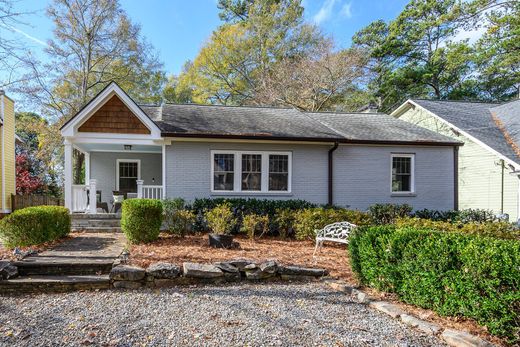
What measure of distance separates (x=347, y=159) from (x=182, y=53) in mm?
21455

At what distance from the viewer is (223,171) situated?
11570 millimetres

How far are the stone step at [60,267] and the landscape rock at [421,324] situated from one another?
4.46m

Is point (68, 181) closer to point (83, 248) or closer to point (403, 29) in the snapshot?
point (83, 248)

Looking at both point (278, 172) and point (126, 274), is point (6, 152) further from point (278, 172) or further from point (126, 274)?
point (126, 274)

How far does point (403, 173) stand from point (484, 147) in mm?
4436

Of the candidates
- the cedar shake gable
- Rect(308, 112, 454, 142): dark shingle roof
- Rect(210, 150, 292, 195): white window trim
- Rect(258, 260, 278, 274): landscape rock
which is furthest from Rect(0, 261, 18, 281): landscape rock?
Rect(308, 112, 454, 142): dark shingle roof

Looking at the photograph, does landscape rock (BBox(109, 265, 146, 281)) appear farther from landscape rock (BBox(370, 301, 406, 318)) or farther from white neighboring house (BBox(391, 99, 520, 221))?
white neighboring house (BBox(391, 99, 520, 221))

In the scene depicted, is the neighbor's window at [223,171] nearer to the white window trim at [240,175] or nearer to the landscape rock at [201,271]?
the white window trim at [240,175]

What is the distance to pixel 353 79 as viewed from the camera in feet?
81.9

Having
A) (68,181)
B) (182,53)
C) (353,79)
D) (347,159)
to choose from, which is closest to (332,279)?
(347,159)

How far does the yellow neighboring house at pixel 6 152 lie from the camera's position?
14273mm

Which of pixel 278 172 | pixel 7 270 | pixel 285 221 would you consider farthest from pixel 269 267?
pixel 278 172

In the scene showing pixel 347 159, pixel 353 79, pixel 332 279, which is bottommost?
pixel 332 279

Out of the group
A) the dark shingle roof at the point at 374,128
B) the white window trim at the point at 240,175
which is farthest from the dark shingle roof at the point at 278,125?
the white window trim at the point at 240,175
